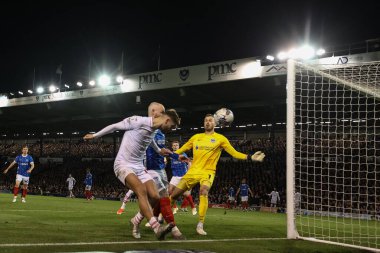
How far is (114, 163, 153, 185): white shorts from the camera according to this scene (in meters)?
6.06

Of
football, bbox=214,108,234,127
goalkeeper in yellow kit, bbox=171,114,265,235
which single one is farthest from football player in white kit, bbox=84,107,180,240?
football, bbox=214,108,234,127

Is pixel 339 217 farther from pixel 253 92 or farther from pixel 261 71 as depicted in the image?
pixel 253 92

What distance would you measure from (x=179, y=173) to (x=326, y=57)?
39.5ft

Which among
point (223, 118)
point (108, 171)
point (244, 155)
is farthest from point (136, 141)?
point (108, 171)

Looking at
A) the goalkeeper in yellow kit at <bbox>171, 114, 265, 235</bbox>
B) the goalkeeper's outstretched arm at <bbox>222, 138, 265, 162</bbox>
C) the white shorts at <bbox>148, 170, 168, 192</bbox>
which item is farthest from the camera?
the goalkeeper in yellow kit at <bbox>171, 114, 265, 235</bbox>

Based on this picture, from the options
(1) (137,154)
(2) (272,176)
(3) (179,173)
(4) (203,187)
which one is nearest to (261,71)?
(2) (272,176)

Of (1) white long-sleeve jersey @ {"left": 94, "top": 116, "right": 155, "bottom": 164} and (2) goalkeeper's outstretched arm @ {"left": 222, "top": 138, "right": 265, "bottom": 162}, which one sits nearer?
(1) white long-sleeve jersey @ {"left": 94, "top": 116, "right": 155, "bottom": 164}

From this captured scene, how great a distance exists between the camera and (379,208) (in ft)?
61.3

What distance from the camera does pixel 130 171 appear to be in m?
6.06

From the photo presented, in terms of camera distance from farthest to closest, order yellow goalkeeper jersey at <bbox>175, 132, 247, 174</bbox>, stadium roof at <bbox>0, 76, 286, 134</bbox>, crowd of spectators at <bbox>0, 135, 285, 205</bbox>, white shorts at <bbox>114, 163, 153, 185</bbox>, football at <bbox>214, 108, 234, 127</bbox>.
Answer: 1. crowd of spectators at <bbox>0, 135, 285, 205</bbox>
2. stadium roof at <bbox>0, 76, 286, 134</bbox>
3. football at <bbox>214, 108, 234, 127</bbox>
4. yellow goalkeeper jersey at <bbox>175, 132, 247, 174</bbox>
5. white shorts at <bbox>114, 163, 153, 185</bbox>

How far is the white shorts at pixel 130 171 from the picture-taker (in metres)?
6.06

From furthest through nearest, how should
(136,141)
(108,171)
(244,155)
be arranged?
(108,171), (244,155), (136,141)

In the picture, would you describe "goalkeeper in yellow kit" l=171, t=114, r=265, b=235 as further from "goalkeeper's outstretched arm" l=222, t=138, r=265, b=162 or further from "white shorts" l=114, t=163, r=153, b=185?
"white shorts" l=114, t=163, r=153, b=185

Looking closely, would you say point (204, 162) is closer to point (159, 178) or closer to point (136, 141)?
point (159, 178)
